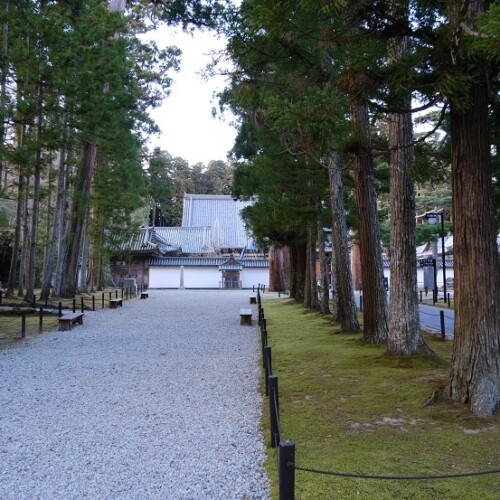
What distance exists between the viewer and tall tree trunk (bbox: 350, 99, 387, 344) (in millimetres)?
8305

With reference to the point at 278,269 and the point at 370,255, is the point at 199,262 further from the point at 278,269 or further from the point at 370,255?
the point at 370,255

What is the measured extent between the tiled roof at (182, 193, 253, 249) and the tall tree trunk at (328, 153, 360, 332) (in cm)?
3411

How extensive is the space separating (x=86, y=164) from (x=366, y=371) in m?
18.0

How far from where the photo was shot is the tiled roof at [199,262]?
3953cm

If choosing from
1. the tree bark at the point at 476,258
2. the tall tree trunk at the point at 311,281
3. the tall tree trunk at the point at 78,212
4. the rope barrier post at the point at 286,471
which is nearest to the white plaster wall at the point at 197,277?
the tall tree trunk at the point at 78,212

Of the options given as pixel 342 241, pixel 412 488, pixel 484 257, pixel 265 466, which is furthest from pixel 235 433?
pixel 342 241

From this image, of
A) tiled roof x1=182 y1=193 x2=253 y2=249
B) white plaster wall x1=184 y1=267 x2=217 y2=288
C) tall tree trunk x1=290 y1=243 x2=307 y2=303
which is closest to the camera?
tall tree trunk x1=290 y1=243 x2=307 y2=303

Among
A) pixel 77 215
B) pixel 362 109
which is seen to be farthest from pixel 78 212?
pixel 362 109

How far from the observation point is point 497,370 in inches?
179

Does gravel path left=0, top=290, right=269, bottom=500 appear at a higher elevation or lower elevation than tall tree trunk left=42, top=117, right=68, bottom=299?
lower

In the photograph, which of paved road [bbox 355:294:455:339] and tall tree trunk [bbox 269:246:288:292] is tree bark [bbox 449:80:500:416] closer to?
paved road [bbox 355:294:455:339]

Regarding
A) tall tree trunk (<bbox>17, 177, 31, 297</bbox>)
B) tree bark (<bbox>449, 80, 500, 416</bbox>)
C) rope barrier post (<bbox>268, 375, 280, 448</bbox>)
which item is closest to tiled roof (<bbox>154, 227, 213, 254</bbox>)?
tall tree trunk (<bbox>17, 177, 31, 297</bbox>)

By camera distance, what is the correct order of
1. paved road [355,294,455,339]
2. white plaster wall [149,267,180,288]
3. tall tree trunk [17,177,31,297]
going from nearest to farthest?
paved road [355,294,455,339]
tall tree trunk [17,177,31,297]
white plaster wall [149,267,180,288]

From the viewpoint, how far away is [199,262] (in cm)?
4025
